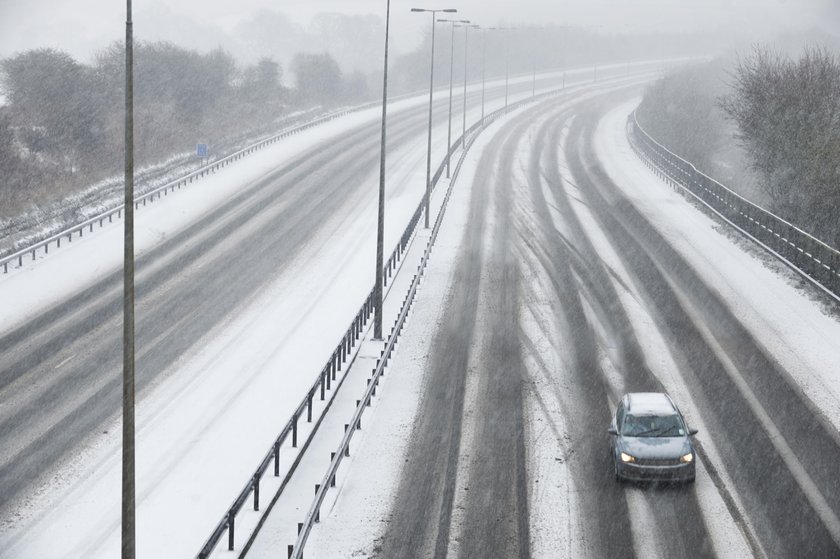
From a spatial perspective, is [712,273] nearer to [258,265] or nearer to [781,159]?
[781,159]

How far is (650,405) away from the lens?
814 inches

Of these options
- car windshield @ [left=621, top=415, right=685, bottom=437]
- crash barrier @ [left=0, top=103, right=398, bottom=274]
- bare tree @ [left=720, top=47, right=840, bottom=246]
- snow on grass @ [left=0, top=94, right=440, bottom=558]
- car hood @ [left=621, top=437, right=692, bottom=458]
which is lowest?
snow on grass @ [left=0, top=94, right=440, bottom=558]

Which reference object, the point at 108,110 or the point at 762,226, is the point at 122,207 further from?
the point at 762,226

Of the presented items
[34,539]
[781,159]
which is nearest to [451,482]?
[34,539]

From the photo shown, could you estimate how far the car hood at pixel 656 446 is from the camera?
19.3m

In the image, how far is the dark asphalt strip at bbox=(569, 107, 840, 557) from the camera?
707 inches

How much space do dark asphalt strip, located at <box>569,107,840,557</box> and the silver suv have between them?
1.37m

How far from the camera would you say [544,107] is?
104m

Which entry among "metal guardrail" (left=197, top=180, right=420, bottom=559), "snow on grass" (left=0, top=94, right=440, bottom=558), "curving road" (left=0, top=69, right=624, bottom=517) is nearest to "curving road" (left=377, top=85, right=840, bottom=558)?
"metal guardrail" (left=197, top=180, right=420, bottom=559)

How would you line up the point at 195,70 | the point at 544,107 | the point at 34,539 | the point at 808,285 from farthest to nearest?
the point at 544,107 → the point at 195,70 → the point at 808,285 → the point at 34,539

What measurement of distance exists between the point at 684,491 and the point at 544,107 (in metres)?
88.1

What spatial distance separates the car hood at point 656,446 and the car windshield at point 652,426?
0.53 feet

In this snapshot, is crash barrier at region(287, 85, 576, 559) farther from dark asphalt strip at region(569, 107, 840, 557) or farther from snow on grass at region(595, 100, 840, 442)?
snow on grass at region(595, 100, 840, 442)

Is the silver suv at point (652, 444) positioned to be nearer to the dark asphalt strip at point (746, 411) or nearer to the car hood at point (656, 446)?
the car hood at point (656, 446)
